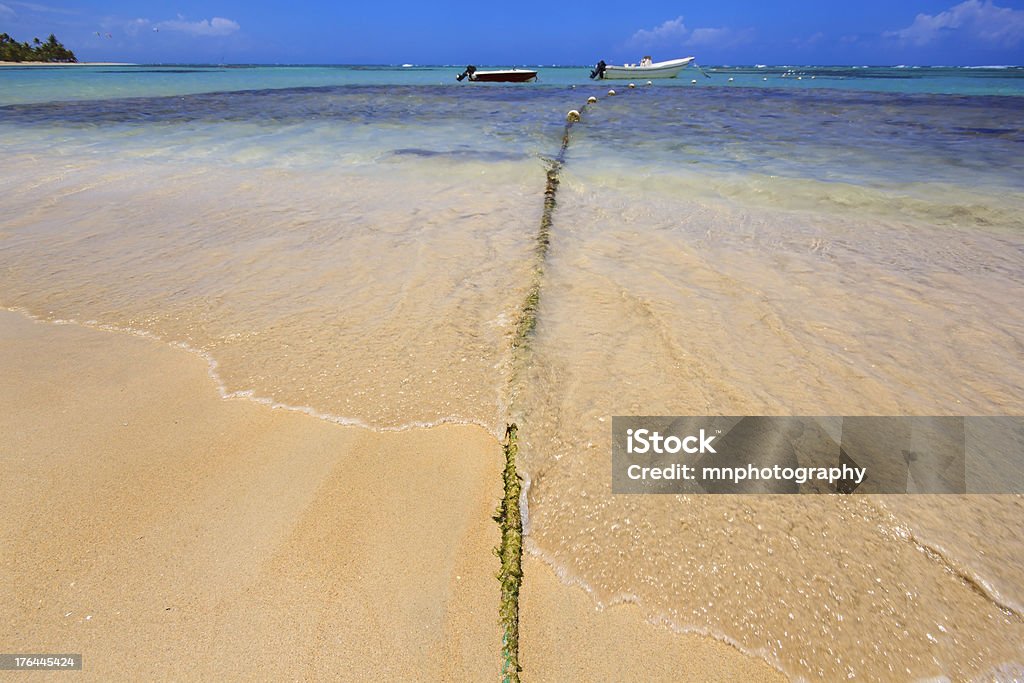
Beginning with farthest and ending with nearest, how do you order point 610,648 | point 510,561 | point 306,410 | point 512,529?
point 306,410
point 512,529
point 510,561
point 610,648

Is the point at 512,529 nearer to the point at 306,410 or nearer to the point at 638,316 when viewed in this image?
the point at 306,410

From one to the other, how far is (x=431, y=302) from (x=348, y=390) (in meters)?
0.98

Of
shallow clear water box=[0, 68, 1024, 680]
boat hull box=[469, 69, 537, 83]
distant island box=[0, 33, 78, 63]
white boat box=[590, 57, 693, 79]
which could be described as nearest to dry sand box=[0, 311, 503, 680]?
shallow clear water box=[0, 68, 1024, 680]

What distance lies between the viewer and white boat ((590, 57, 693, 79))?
39812 mm

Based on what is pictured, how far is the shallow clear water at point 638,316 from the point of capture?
1515mm

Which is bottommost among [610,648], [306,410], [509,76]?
[610,648]

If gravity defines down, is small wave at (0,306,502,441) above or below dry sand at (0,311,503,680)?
above

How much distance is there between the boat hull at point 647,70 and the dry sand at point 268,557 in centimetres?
4503

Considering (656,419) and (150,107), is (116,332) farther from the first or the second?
(150,107)

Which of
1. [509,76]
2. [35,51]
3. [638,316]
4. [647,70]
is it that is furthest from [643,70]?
[35,51]

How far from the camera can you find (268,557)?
5.14 ft

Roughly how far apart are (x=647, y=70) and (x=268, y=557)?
46427 mm

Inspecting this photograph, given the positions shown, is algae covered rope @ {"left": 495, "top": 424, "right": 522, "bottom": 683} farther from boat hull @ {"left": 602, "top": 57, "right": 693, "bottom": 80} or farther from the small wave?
boat hull @ {"left": 602, "top": 57, "right": 693, "bottom": 80}

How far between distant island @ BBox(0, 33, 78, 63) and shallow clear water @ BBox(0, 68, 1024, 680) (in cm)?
10749
